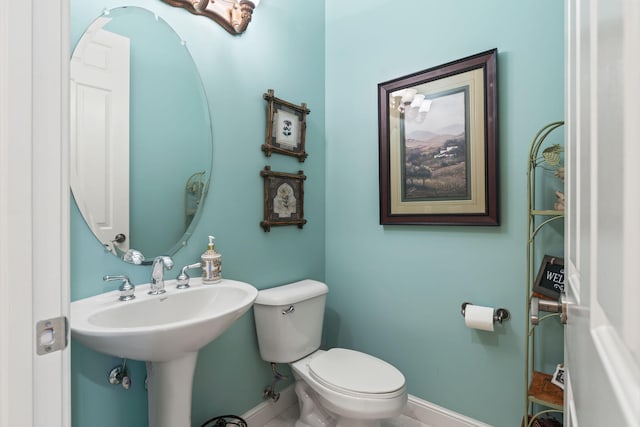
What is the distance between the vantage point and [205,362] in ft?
4.89

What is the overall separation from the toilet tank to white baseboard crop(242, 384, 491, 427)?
32 centimetres

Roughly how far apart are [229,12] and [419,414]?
2.30m

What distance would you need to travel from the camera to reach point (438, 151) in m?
1.67

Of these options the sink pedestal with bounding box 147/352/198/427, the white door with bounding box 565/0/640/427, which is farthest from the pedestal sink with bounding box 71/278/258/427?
the white door with bounding box 565/0/640/427

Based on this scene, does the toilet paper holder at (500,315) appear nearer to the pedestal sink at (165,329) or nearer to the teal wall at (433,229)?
the teal wall at (433,229)

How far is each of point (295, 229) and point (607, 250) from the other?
174 cm

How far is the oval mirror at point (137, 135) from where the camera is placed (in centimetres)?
116

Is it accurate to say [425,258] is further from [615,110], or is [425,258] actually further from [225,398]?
[615,110]

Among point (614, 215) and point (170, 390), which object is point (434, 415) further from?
point (614, 215)

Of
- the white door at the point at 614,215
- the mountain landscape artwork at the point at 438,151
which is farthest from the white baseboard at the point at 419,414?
the white door at the point at 614,215

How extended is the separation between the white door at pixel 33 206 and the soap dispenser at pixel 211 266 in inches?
32.1

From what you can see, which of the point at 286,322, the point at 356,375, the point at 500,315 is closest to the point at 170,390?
the point at 286,322

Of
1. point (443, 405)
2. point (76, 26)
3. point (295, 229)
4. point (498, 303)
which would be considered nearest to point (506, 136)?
point (498, 303)

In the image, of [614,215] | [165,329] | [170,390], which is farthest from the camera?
[170,390]
